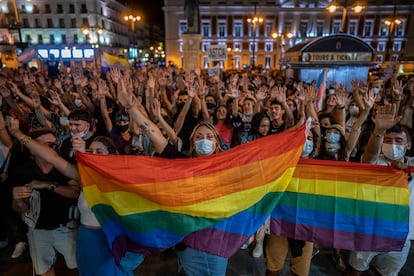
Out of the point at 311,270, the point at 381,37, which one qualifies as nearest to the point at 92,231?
the point at 311,270

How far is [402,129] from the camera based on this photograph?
10.3 ft

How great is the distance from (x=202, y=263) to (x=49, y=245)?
1552mm

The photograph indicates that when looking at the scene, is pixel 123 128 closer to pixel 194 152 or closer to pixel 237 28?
pixel 194 152

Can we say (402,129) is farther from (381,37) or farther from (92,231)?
(381,37)

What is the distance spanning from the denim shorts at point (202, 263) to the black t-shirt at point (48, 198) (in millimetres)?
1212

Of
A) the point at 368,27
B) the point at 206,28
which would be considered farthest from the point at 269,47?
the point at 368,27

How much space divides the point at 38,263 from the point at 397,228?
334 cm

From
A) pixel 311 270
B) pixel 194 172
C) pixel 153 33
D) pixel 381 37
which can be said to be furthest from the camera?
pixel 153 33

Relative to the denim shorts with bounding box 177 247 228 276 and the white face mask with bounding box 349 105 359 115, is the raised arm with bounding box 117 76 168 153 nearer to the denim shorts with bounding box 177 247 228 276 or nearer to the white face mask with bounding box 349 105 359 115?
the denim shorts with bounding box 177 247 228 276

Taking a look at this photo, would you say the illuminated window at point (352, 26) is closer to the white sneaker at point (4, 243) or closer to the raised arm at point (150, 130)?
the raised arm at point (150, 130)

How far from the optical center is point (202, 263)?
2715mm

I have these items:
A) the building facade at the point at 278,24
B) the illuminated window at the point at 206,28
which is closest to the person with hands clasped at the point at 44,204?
the building facade at the point at 278,24

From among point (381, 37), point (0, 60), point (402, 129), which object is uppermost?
point (381, 37)

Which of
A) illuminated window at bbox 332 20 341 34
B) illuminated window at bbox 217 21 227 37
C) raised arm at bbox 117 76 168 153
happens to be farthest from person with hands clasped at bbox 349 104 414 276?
illuminated window at bbox 332 20 341 34
